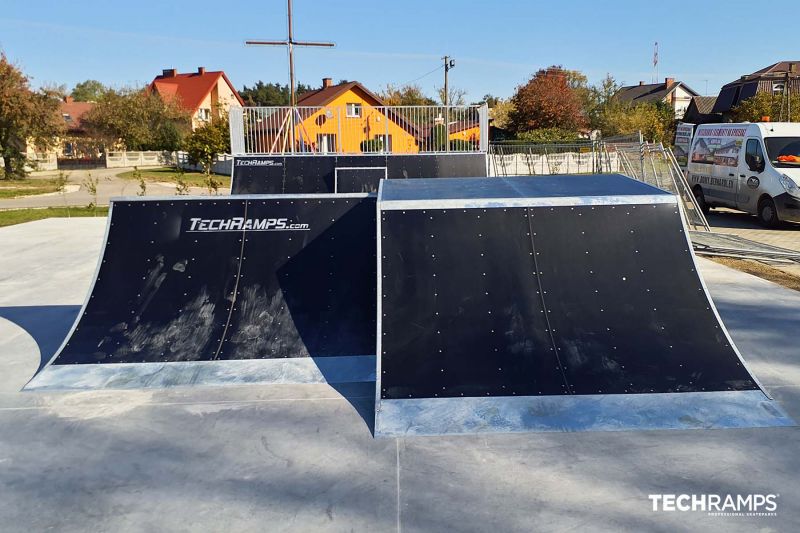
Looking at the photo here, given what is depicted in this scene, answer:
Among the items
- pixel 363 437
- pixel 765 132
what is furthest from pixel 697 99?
pixel 363 437

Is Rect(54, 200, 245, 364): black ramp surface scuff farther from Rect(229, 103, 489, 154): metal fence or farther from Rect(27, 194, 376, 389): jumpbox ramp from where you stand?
Rect(229, 103, 489, 154): metal fence

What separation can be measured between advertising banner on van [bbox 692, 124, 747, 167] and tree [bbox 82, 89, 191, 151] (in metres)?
50.7

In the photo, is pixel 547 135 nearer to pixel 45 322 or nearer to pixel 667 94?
pixel 667 94

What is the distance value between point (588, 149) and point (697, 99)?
1187 inches

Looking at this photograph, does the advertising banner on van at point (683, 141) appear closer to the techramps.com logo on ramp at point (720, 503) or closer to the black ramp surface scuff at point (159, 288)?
the black ramp surface scuff at point (159, 288)

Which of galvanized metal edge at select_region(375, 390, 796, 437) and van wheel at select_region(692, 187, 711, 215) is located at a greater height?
van wheel at select_region(692, 187, 711, 215)

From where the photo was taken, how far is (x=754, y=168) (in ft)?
50.4

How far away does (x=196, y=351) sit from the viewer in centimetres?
582

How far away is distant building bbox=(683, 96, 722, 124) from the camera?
52.0m

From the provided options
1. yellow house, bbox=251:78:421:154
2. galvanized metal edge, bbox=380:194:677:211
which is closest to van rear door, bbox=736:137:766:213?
yellow house, bbox=251:78:421:154

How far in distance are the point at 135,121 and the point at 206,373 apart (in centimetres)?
5886

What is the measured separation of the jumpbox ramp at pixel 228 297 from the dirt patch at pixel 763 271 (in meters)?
6.71

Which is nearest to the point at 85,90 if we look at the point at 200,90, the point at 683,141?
the point at 200,90

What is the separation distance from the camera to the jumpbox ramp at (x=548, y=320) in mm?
4660
